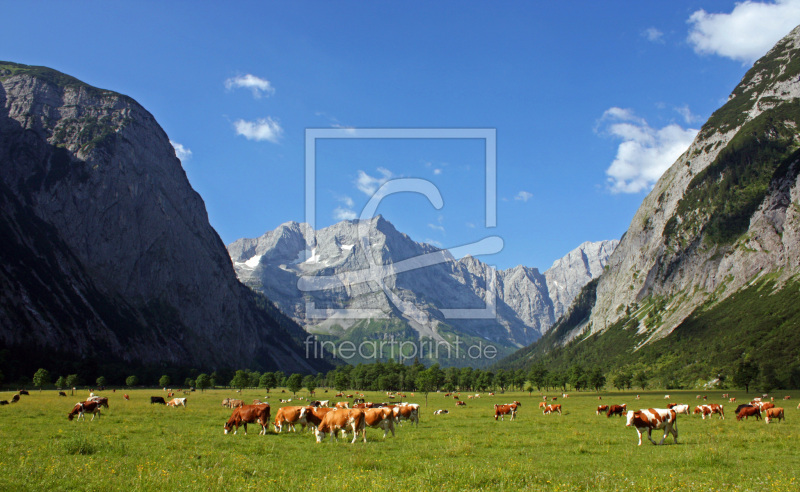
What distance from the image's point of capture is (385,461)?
68.9ft

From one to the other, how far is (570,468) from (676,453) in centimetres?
761

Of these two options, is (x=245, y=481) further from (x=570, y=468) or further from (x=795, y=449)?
(x=795, y=449)

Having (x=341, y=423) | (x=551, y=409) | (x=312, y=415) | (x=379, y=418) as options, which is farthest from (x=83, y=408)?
(x=551, y=409)

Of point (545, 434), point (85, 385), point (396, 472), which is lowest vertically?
point (85, 385)

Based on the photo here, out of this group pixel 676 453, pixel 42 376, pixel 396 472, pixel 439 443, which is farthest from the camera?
pixel 42 376

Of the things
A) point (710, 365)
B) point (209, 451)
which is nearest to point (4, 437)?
point (209, 451)

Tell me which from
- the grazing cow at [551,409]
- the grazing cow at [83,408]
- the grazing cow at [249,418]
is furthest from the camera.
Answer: the grazing cow at [551,409]

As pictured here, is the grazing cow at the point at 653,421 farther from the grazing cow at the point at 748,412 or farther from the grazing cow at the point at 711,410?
the grazing cow at the point at 711,410

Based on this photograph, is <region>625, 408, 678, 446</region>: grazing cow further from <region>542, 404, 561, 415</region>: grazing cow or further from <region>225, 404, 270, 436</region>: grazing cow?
<region>542, 404, 561, 415</region>: grazing cow

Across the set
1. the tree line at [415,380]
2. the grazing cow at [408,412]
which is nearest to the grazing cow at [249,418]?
the grazing cow at [408,412]

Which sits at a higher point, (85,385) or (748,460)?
(748,460)

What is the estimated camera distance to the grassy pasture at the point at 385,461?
15.7 m

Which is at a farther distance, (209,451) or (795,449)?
(795,449)

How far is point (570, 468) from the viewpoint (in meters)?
20.3
